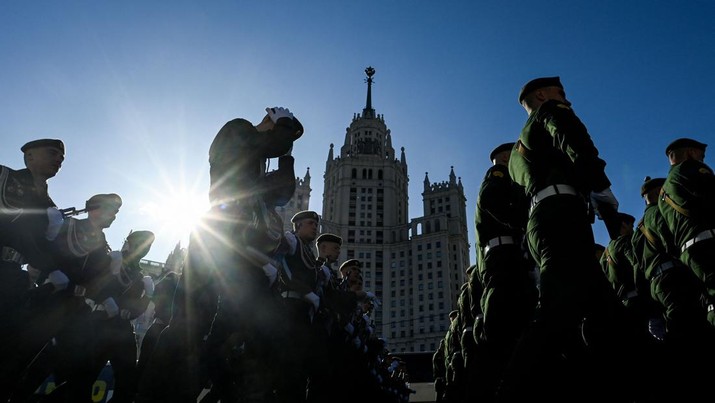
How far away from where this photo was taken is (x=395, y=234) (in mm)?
112500

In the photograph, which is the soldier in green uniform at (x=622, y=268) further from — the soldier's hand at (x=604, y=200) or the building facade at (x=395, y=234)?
the building facade at (x=395, y=234)

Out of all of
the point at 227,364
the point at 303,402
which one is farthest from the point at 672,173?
the point at 227,364

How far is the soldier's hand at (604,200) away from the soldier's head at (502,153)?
249 cm

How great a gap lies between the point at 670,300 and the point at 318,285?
13.7 ft

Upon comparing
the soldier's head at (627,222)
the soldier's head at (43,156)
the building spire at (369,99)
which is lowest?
the soldier's head at (627,222)

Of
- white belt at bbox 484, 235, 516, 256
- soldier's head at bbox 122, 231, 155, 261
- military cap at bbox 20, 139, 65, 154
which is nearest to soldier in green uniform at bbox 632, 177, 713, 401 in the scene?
white belt at bbox 484, 235, 516, 256

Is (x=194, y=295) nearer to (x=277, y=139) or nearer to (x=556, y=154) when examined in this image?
(x=277, y=139)

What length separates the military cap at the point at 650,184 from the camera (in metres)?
5.85

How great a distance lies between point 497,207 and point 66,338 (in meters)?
5.36

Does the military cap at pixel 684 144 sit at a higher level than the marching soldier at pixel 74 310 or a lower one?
higher

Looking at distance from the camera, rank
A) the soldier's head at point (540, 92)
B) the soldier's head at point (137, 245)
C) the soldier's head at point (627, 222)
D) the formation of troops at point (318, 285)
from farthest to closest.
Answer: the soldier's head at point (137, 245)
the soldier's head at point (627, 222)
the soldier's head at point (540, 92)
the formation of troops at point (318, 285)

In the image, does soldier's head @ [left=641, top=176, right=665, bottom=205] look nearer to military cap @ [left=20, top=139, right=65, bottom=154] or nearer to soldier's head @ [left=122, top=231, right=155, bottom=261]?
military cap @ [left=20, top=139, right=65, bottom=154]

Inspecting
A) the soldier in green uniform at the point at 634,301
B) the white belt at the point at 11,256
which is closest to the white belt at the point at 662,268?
the soldier in green uniform at the point at 634,301

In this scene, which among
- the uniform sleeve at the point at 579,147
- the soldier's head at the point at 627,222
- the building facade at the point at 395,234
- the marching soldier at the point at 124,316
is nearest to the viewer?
the uniform sleeve at the point at 579,147
